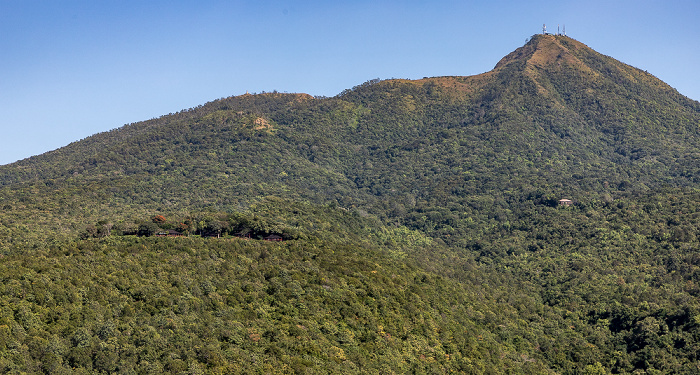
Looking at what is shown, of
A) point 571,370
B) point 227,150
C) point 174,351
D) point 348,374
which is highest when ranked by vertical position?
point 227,150

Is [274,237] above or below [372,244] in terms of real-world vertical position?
above

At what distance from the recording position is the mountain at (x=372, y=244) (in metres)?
58.5

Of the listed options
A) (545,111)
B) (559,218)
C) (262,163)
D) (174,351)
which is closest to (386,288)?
(174,351)

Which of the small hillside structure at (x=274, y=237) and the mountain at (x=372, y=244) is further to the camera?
the small hillside structure at (x=274, y=237)

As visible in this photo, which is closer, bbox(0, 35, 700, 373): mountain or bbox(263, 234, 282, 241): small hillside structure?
bbox(0, 35, 700, 373): mountain

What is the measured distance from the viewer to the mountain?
5853cm

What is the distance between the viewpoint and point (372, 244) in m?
110

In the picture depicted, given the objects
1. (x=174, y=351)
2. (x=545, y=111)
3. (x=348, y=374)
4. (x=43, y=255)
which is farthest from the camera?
(x=545, y=111)

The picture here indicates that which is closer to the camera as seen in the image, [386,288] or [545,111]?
[386,288]

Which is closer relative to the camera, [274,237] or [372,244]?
[274,237]

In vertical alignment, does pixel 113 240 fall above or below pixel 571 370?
above

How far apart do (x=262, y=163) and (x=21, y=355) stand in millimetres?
118924

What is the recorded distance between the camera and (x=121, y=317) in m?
57.1

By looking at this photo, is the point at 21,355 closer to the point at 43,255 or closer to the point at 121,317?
the point at 121,317
